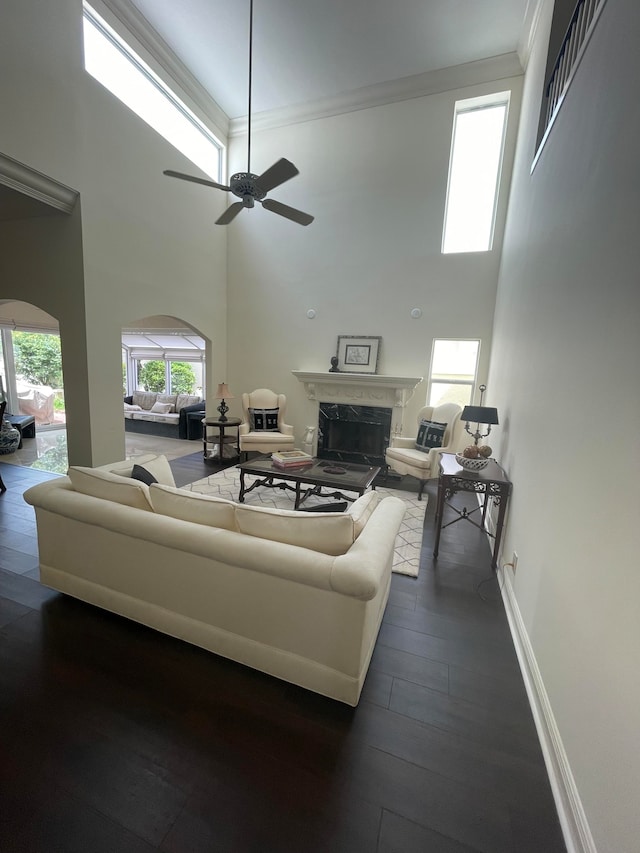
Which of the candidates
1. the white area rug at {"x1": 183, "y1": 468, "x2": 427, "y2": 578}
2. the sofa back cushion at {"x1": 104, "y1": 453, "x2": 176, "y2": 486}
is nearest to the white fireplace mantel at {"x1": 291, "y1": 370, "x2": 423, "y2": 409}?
the white area rug at {"x1": 183, "y1": 468, "x2": 427, "y2": 578}

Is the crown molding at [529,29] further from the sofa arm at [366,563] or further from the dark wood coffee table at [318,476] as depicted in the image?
the sofa arm at [366,563]

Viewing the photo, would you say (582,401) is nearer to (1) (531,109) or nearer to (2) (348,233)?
(1) (531,109)

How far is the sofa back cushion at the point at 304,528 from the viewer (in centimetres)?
166

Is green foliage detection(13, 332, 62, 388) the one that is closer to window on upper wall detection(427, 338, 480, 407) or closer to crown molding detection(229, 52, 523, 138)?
crown molding detection(229, 52, 523, 138)

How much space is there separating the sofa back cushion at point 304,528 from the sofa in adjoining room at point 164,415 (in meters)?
5.84

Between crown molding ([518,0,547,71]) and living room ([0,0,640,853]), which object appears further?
crown molding ([518,0,547,71])

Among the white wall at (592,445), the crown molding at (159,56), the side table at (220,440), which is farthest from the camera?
the side table at (220,440)

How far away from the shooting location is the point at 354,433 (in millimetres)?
5848

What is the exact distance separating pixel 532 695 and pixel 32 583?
3037 millimetres

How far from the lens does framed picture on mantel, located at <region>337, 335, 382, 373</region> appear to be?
18.4 feet

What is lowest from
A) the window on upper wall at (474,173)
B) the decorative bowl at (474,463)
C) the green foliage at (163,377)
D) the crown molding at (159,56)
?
the decorative bowl at (474,463)

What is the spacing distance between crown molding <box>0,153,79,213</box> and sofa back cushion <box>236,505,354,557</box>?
391cm

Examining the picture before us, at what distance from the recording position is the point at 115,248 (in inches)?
166

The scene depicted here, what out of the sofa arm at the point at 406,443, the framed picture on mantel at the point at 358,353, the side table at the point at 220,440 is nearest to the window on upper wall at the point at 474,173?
the framed picture on mantel at the point at 358,353
